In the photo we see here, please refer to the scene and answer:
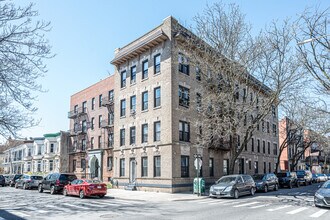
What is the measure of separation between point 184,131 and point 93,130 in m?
16.6

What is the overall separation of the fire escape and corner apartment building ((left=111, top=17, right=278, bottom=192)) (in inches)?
418

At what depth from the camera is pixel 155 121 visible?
27719 mm

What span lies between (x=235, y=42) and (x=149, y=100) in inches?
379

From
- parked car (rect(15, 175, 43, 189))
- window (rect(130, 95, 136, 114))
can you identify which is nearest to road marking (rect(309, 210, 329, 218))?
window (rect(130, 95, 136, 114))

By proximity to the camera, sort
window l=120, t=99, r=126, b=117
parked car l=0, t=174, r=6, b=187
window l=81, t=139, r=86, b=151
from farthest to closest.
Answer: parked car l=0, t=174, r=6, b=187, window l=81, t=139, r=86, b=151, window l=120, t=99, r=126, b=117

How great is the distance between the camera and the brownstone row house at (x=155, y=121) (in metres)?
26.3

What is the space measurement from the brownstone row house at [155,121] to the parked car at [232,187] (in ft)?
16.5

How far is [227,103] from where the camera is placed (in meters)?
23.2

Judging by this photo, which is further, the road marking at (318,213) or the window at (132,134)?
the window at (132,134)

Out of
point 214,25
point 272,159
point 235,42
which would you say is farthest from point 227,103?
point 272,159

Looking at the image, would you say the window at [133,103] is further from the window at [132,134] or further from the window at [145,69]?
the window at [145,69]

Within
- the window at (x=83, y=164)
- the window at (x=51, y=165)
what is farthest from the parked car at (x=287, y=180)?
the window at (x=51, y=165)

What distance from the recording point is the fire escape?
41562mm

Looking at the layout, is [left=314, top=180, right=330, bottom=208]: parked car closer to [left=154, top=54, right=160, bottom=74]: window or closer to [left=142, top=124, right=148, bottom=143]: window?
[left=142, top=124, right=148, bottom=143]: window
